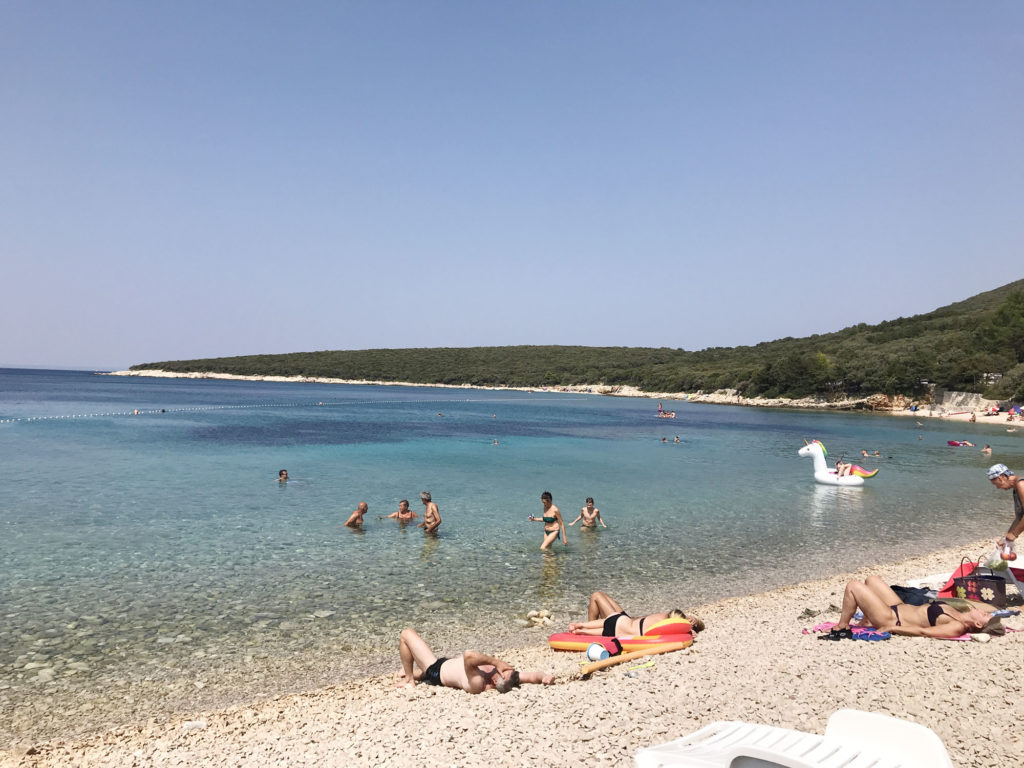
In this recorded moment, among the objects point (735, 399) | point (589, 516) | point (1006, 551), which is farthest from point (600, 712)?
point (735, 399)

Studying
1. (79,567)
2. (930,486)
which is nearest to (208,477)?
(79,567)

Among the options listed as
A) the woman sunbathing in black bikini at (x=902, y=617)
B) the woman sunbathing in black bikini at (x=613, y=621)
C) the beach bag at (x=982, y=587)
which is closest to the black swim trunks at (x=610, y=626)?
the woman sunbathing in black bikini at (x=613, y=621)

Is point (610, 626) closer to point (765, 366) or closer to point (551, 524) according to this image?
point (551, 524)

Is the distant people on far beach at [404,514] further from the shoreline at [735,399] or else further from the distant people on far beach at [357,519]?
the shoreline at [735,399]

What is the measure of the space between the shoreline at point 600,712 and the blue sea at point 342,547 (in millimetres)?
879

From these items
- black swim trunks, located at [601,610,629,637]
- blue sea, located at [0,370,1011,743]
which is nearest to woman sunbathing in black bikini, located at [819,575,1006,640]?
black swim trunks, located at [601,610,629,637]

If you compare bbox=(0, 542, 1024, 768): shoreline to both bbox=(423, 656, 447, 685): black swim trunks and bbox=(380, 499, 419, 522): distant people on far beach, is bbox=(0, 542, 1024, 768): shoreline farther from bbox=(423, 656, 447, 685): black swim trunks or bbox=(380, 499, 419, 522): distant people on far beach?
bbox=(380, 499, 419, 522): distant people on far beach

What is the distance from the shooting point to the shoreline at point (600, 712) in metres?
5.24

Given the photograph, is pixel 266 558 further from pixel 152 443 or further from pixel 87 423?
pixel 87 423

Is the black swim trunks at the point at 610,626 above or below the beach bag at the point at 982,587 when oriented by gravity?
below

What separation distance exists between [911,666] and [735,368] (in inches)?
4374

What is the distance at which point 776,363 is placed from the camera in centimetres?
9600

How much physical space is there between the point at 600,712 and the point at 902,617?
426 centimetres

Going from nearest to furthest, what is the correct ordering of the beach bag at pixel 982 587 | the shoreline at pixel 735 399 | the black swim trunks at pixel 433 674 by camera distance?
the black swim trunks at pixel 433 674
the beach bag at pixel 982 587
the shoreline at pixel 735 399
